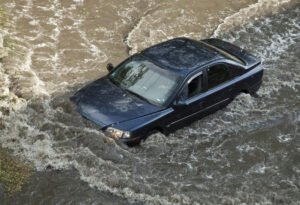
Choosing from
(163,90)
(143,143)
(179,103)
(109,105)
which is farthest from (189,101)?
(109,105)

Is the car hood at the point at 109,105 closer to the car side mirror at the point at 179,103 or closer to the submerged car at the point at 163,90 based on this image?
the submerged car at the point at 163,90

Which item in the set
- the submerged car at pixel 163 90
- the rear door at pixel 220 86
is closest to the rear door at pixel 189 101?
the submerged car at pixel 163 90

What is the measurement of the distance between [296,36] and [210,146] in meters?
7.21

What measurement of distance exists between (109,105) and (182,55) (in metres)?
2.00

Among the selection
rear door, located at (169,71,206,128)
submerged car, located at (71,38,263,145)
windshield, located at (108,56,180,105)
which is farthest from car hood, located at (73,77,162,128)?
rear door, located at (169,71,206,128)

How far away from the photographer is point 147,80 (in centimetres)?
838

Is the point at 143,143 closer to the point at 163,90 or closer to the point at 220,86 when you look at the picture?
the point at 163,90

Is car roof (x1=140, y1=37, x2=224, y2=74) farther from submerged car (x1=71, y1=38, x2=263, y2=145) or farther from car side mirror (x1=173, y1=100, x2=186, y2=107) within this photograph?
car side mirror (x1=173, y1=100, x2=186, y2=107)

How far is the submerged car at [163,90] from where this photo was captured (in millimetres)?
7699

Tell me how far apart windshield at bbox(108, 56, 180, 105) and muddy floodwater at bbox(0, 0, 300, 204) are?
797 millimetres

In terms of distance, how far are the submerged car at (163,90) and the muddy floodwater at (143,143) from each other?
12.2 inches

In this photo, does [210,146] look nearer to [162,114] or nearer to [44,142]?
[162,114]

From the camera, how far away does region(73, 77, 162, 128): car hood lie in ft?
25.0

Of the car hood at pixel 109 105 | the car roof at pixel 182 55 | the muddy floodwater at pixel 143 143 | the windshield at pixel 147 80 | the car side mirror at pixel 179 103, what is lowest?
the muddy floodwater at pixel 143 143
